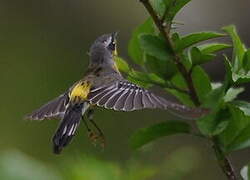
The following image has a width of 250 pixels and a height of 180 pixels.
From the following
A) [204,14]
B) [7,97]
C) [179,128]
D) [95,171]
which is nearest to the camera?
[95,171]

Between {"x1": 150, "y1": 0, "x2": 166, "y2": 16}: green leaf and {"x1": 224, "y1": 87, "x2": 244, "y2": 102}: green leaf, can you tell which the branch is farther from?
{"x1": 224, "y1": 87, "x2": 244, "y2": 102}: green leaf

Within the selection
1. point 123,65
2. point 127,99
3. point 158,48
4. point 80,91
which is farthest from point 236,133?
point 80,91

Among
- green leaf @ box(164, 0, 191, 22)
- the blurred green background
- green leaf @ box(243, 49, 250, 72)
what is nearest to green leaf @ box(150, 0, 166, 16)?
green leaf @ box(164, 0, 191, 22)

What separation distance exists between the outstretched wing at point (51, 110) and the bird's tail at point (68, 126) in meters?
0.03

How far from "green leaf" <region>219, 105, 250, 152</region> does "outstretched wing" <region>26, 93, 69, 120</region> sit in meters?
0.84

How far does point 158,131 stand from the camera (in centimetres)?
183

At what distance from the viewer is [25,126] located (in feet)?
15.3

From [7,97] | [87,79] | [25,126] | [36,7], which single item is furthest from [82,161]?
[36,7]

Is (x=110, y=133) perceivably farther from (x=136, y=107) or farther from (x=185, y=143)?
(x=136, y=107)

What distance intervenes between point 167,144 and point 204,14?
1.74 m

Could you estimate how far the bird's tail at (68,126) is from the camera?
2145 mm

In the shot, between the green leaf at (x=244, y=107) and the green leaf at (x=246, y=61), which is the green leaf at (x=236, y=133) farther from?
the green leaf at (x=246, y=61)

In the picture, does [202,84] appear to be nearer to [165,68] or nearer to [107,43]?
→ [165,68]

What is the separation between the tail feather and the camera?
2143 mm
